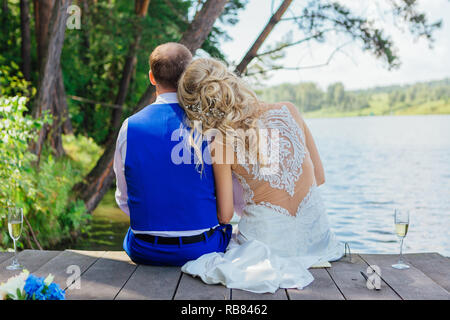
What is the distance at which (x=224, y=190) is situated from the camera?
2.30 metres

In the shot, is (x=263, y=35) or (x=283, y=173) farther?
(x=263, y=35)

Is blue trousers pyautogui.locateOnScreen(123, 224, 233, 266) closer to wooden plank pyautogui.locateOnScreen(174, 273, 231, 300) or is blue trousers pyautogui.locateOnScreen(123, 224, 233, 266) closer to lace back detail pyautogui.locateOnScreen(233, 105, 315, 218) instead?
wooden plank pyautogui.locateOnScreen(174, 273, 231, 300)

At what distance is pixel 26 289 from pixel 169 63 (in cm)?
113

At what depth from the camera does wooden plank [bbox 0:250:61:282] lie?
2322mm

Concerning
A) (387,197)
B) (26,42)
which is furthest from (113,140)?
(387,197)

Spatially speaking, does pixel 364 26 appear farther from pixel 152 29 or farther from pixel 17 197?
pixel 17 197

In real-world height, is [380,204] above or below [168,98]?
below

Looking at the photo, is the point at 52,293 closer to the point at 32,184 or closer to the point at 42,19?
the point at 32,184

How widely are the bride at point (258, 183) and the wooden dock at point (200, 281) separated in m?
0.07

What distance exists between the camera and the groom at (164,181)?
2.20 metres

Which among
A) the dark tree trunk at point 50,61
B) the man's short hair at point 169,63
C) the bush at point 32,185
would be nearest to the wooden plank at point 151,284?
the man's short hair at point 169,63

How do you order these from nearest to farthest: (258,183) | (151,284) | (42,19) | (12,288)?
(12,288)
(151,284)
(258,183)
(42,19)

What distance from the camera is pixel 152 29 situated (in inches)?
302

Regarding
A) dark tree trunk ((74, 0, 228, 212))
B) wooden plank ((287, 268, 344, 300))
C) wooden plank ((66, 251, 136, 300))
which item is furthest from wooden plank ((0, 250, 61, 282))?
dark tree trunk ((74, 0, 228, 212))
